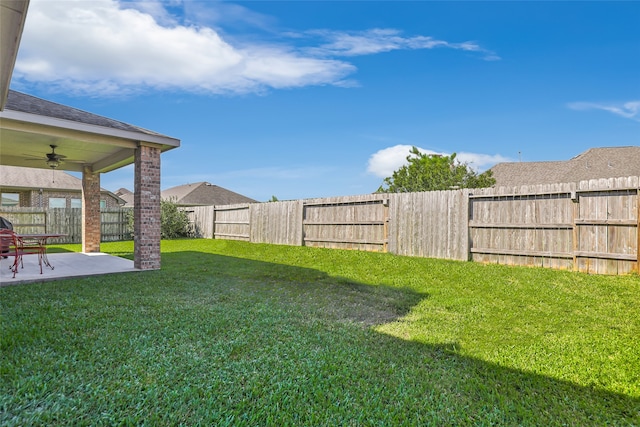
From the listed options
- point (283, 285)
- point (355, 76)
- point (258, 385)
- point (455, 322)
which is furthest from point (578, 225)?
point (355, 76)

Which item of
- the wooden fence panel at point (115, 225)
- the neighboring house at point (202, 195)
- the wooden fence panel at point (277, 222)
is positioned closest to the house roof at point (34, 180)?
the wooden fence panel at point (115, 225)

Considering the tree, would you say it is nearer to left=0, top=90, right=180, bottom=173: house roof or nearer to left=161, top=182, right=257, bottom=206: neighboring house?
left=0, top=90, right=180, bottom=173: house roof

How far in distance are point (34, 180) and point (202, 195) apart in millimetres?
11248

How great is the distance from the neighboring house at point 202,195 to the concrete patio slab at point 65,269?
1829 cm

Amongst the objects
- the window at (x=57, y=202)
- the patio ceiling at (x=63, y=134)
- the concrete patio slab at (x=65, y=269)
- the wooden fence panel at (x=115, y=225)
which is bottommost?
the concrete patio slab at (x=65, y=269)

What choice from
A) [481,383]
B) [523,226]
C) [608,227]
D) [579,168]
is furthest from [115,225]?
[579,168]

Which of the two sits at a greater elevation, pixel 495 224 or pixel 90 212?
pixel 90 212

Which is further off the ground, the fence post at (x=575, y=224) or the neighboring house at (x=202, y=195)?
the neighboring house at (x=202, y=195)

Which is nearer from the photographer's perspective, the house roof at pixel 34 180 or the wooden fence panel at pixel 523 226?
the wooden fence panel at pixel 523 226

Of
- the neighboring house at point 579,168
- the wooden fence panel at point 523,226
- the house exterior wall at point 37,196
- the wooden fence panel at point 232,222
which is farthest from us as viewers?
the house exterior wall at point 37,196

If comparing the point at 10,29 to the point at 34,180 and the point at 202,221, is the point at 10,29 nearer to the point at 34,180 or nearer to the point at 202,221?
the point at 202,221

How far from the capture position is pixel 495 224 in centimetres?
858

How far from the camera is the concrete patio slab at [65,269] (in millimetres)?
6809

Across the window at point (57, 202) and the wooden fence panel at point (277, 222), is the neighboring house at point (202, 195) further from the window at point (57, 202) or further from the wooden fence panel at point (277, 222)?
the wooden fence panel at point (277, 222)
